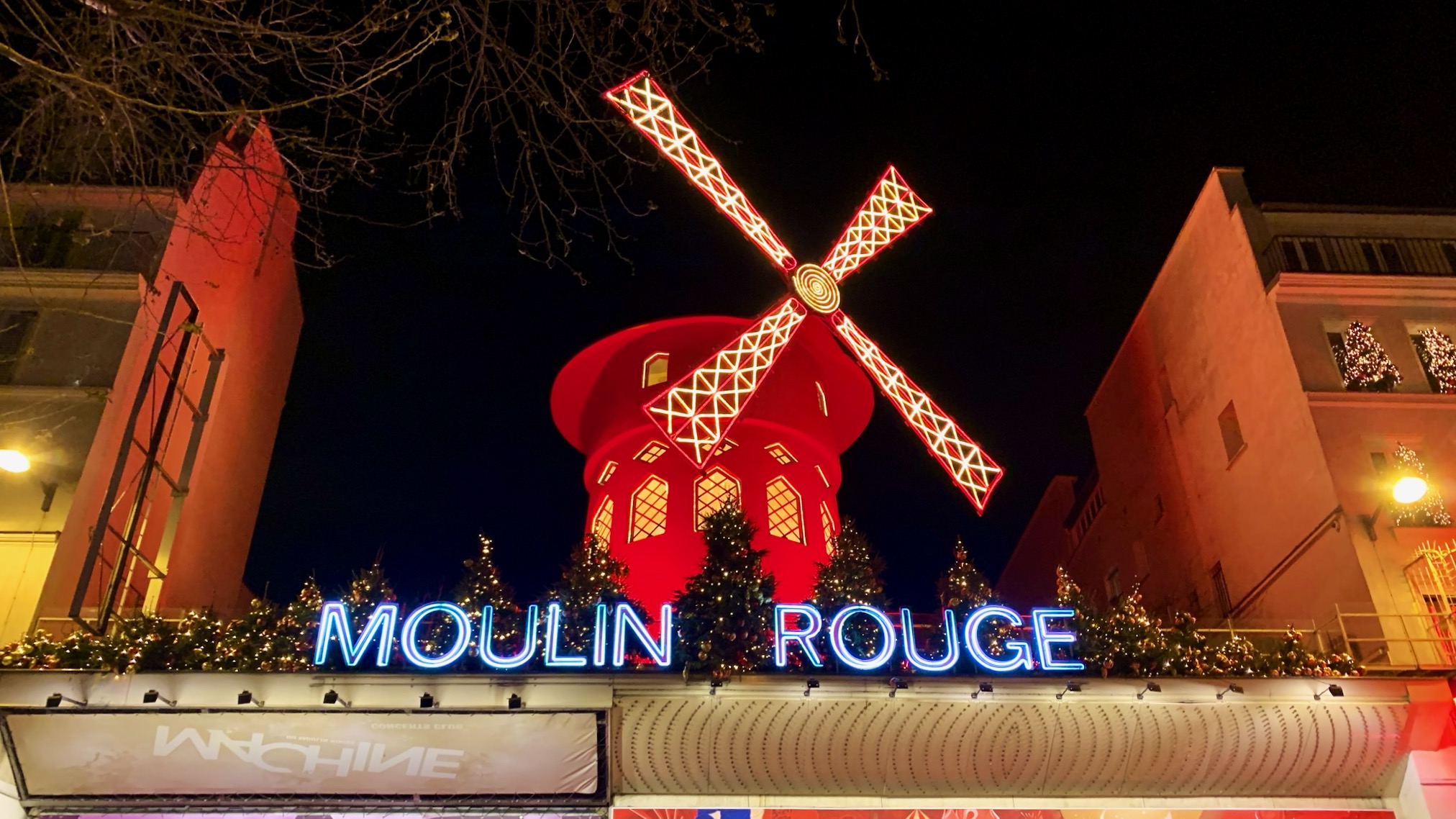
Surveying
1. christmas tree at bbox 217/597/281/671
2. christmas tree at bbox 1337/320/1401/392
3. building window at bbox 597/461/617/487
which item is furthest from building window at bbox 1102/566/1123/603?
christmas tree at bbox 217/597/281/671

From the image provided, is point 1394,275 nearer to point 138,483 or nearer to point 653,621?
point 653,621

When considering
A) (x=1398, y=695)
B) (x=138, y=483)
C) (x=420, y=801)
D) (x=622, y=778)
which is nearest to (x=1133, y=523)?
(x=1398, y=695)

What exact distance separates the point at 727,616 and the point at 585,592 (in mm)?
1331

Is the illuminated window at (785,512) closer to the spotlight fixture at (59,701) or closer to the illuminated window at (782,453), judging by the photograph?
the illuminated window at (782,453)

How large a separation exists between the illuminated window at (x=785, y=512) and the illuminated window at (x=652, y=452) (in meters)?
1.31

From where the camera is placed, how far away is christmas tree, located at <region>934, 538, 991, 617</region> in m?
9.60

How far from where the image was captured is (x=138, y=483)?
34.4ft

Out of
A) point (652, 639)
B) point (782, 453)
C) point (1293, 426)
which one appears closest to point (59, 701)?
point (652, 639)

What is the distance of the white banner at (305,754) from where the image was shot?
27.1ft

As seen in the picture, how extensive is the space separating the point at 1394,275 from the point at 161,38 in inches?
460

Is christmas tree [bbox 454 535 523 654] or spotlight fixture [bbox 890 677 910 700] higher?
christmas tree [bbox 454 535 523 654]

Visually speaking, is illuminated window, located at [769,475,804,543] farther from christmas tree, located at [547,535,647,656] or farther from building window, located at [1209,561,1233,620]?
building window, located at [1209,561,1233,620]

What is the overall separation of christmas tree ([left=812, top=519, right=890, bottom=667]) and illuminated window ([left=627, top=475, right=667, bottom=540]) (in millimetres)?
2604

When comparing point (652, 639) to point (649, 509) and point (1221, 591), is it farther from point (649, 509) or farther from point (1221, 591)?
point (1221, 591)
